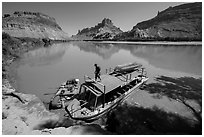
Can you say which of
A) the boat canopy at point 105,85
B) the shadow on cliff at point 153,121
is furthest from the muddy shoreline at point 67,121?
the boat canopy at point 105,85

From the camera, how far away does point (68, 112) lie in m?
10.1

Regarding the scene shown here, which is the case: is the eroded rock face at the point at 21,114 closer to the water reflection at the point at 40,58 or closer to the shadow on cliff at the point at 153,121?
the shadow on cliff at the point at 153,121

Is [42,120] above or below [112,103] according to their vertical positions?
below

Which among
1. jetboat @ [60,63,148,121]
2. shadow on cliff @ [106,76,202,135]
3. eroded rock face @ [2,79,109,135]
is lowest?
shadow on cliff @ [106,76,202,135]

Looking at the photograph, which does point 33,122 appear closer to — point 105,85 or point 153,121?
point 105,85

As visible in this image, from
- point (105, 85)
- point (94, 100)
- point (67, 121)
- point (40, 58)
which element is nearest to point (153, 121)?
point (105, 85)

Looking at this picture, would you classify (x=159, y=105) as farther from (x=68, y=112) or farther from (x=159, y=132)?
(x=68, y=112)

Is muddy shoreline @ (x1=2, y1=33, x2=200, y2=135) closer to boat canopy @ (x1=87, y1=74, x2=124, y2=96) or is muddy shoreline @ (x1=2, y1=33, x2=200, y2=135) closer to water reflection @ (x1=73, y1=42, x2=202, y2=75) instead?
boat canopy @ (x1=87, y1=74, x2=124, y2=96)

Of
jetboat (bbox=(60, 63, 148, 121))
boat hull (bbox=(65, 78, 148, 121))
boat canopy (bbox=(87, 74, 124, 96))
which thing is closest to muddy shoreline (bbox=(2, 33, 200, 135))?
boat hull (bbox=(65, 78, 148, 121))

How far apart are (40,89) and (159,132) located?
14049mm

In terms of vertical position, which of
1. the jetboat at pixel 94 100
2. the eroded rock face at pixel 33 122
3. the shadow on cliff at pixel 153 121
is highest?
the jetboat at pixel 94 100

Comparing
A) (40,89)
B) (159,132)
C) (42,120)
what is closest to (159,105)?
(159,132)

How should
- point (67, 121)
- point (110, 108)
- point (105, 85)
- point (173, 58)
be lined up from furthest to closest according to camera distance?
point (173, 58), point (110, 108), point (105, 85), point (67, 121)

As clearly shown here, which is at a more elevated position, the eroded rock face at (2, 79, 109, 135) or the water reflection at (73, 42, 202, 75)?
the water reflection at (73, 42, 202, 75)
